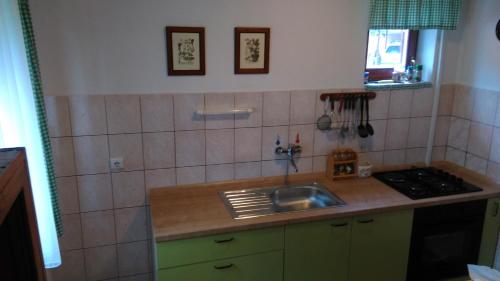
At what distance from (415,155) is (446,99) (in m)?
0.46

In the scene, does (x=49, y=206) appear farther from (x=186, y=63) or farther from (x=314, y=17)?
(x=314, y=17)

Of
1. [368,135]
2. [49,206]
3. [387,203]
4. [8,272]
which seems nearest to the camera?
[8,272]

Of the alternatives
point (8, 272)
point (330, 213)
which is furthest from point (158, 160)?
point (8, 272)

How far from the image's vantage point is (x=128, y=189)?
2.42 m

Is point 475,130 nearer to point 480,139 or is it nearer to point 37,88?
point 480,139

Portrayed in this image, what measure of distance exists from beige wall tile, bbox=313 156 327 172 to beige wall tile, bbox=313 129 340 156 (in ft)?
0.09

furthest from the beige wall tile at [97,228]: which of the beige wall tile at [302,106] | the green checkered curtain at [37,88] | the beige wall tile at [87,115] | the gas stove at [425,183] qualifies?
the gas stove at [425,183]

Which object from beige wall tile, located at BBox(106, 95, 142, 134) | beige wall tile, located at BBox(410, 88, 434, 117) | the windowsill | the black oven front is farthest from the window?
beige wall tile, located at BBox(106, 95, 142, 134)

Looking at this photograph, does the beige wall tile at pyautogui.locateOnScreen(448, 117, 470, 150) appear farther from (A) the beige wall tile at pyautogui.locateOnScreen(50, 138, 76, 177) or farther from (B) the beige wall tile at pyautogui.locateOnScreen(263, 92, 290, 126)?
(A) the beige wall tile at pyautogui.locateOnScreen(50, 138, 76, 177)

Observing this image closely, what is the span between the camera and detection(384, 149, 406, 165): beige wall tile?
2912 mm

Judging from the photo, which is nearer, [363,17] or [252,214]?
[252,214]

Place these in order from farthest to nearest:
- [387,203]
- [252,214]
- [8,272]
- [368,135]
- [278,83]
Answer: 1. [368,135]
2. [278,83]
3. [387,203]
4. [252,214]
5. [8,272]

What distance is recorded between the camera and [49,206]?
2031 mm

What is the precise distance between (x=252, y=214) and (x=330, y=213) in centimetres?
43
